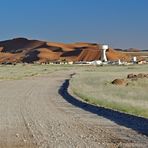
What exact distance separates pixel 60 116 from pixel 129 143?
736 cm

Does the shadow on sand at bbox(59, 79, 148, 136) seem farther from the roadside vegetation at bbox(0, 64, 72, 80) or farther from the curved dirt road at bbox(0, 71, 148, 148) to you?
the roadside vegetation at bbox(0, 64, 72, 80)

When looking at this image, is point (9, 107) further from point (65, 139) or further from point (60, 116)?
point (65, 139)

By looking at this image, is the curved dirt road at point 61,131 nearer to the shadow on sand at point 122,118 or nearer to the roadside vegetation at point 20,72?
the shadow on sand at point 122,118

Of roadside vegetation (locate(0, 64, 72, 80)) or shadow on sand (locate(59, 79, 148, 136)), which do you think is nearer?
shadow on sand (locate(59, 79, 148, 136))

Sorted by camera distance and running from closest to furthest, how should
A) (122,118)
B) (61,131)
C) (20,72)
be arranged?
(61,131), (122,118), (20,72)

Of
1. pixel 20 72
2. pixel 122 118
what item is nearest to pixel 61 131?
pixel 122 118

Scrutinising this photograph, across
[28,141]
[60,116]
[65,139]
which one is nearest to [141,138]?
[65,139]

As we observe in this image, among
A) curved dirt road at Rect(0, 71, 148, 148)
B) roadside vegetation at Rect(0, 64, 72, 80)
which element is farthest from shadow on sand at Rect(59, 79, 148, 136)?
roadside vegetation at Rect(0, 64, 72, 80)

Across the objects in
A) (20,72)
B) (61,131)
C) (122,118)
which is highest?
(61,131)

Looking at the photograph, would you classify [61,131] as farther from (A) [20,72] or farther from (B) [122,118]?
(A) [20,72]

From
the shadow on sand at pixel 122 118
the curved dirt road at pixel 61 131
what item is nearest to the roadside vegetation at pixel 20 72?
the shadow on sand at pixel 122 118

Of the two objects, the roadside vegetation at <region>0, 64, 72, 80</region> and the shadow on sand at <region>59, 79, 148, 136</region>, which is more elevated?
the shadow on sand at <region>59, 79, 148, 136</region>

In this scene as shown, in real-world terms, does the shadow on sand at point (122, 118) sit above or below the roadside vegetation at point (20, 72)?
above

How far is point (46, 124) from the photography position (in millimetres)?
17391
